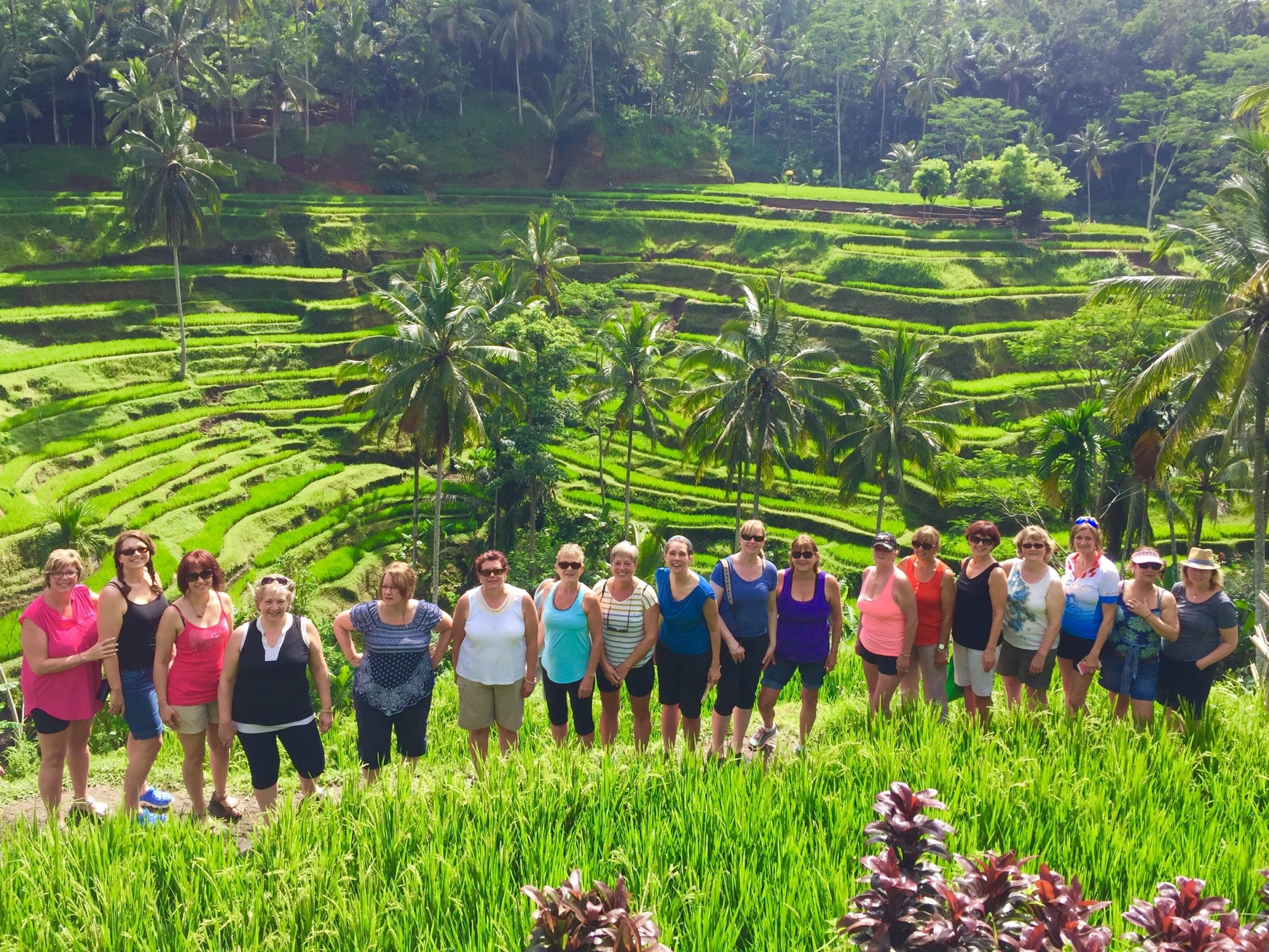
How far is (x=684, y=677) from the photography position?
781cm

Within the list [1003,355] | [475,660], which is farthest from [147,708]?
[1003,355]

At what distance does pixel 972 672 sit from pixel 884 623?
0.85 meters

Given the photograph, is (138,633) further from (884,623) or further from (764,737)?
(884,623)

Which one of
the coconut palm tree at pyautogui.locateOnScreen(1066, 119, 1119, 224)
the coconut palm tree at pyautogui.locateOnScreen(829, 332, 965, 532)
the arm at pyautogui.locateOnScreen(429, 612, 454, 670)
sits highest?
the coconut palm tree at pyautogui.locateOnScreen(1066, 119, 1119, 224)

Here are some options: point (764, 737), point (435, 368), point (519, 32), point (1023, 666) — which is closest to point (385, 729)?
point (764, 737)

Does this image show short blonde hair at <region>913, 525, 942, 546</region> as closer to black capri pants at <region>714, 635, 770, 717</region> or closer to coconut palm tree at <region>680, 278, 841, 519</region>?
black capri pants at <region>714, 635, 770, 717</region>

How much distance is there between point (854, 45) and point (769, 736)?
76701 mm

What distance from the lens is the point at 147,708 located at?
703 centimetres

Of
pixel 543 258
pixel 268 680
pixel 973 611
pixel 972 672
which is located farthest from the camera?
pixel 543 258

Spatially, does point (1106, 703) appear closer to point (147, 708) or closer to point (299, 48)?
point (147, 708)

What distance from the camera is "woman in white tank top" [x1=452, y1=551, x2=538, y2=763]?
7.23m

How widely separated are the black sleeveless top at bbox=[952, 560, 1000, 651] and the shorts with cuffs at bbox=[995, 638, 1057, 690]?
0.17 m

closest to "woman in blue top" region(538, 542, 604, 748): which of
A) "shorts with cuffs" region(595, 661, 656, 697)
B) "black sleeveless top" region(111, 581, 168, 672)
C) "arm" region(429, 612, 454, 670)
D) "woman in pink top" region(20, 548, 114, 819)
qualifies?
"shorts with cuffs" region(595, 661, 656, 697)

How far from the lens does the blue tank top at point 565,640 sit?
7449mm
